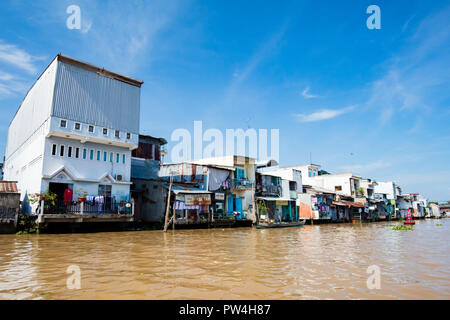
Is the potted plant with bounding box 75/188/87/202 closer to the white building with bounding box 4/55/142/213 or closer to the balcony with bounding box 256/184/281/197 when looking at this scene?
the white building with bounding box 4/55/142/213

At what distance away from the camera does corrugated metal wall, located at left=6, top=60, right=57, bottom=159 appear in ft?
74.6

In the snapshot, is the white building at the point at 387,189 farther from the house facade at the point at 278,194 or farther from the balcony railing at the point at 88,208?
the balcony railing at the point at 88,208

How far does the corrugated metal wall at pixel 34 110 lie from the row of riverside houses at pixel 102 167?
0.10 metres

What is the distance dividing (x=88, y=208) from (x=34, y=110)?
1031cm

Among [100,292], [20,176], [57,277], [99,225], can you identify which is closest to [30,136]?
[20,176]

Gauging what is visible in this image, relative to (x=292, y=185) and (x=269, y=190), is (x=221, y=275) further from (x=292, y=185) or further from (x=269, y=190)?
(x=292, y=185)

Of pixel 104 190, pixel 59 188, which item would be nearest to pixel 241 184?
pixel 104 190

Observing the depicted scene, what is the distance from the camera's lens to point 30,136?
82.9ft

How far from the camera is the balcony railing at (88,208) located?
2045 cm

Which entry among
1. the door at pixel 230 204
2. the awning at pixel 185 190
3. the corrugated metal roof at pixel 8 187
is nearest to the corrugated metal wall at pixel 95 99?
the corrugated metal roof at pixel 8 187

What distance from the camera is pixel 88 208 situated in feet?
72.4

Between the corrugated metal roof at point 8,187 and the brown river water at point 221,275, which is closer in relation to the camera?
the brown river water at point 221,275

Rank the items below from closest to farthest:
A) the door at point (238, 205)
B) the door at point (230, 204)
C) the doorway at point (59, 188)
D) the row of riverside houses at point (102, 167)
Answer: the row of riverside houses at point (102, 167), the doorway at point (59, 188), the door at point (230, 204), the door at point (238, 205)

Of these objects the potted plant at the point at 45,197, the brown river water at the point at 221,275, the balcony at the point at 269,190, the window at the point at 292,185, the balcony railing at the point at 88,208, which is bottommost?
the brown river water at the point at 221,275
